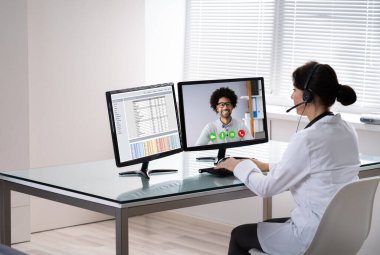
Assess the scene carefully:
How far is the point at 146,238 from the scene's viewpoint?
16.7 feet

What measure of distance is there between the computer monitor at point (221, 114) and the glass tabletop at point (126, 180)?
13 centimetres

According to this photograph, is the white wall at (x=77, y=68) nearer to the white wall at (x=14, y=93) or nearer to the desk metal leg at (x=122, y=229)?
the white wall at (x=14, y=93)

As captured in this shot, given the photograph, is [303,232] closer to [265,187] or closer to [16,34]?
[265,187]

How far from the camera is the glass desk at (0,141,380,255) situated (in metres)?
2.92

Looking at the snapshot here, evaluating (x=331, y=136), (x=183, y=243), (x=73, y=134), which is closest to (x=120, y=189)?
(x=331, y=136)

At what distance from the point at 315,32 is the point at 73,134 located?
176cm

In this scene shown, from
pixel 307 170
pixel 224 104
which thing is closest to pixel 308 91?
pixel 307 170

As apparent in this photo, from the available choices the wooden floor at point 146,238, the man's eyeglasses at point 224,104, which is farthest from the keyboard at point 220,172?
the wooden floor at point 146,238

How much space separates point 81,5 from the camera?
5.26 m

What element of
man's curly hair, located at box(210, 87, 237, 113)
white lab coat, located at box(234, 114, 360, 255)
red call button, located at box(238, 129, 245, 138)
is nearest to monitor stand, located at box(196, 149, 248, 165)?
red call button, located at box(238, 129, 245, 138)

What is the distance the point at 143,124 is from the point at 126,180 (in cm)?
26

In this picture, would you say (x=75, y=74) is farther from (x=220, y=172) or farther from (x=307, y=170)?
(x=307, y=170)

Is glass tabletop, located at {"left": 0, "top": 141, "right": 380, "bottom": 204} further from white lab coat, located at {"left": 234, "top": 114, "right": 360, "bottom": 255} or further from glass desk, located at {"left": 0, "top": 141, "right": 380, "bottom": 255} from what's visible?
white lab coat, located at {"left": 234, "top": 114, "right": 360, "bottom": 255}

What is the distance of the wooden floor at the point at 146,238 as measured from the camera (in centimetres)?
479
